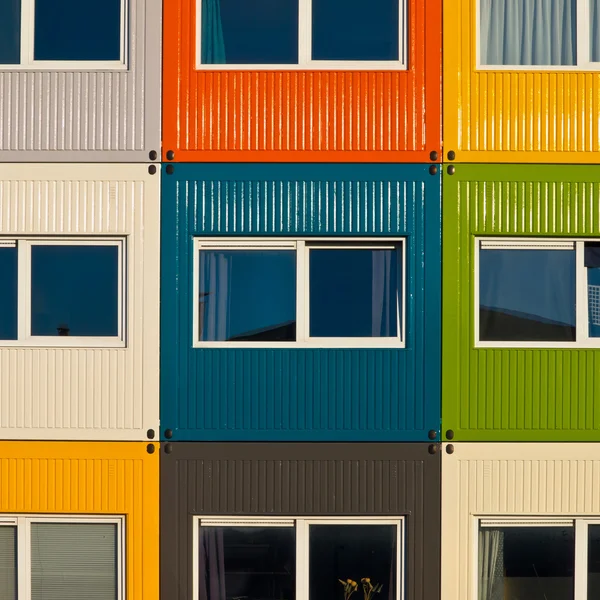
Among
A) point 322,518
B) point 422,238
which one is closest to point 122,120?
point 422,238

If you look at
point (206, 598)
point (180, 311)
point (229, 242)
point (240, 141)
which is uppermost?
point (240, 141)

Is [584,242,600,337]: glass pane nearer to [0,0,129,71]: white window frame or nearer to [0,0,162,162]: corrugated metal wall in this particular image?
[0,0,162,162]: corrugated metal wall

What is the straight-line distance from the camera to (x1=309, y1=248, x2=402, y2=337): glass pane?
29.1ft

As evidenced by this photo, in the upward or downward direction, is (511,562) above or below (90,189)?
below

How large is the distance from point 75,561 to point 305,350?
304 centimetres

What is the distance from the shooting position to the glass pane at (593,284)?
8820 millimetres

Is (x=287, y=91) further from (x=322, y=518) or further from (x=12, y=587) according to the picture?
(x=12, y=587)

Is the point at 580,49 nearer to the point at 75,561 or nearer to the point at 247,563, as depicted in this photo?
the point at 247,563

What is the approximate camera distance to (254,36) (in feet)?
29.7

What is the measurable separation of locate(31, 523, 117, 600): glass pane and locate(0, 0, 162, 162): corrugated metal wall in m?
3.60

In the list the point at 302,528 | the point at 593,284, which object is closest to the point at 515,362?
the point at 593,284

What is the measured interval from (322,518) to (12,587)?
10.2 ft

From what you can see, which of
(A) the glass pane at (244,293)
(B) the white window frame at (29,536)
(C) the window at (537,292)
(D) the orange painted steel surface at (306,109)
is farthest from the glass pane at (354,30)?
(B) the white window frame at (29,536)

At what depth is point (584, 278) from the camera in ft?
29.0
